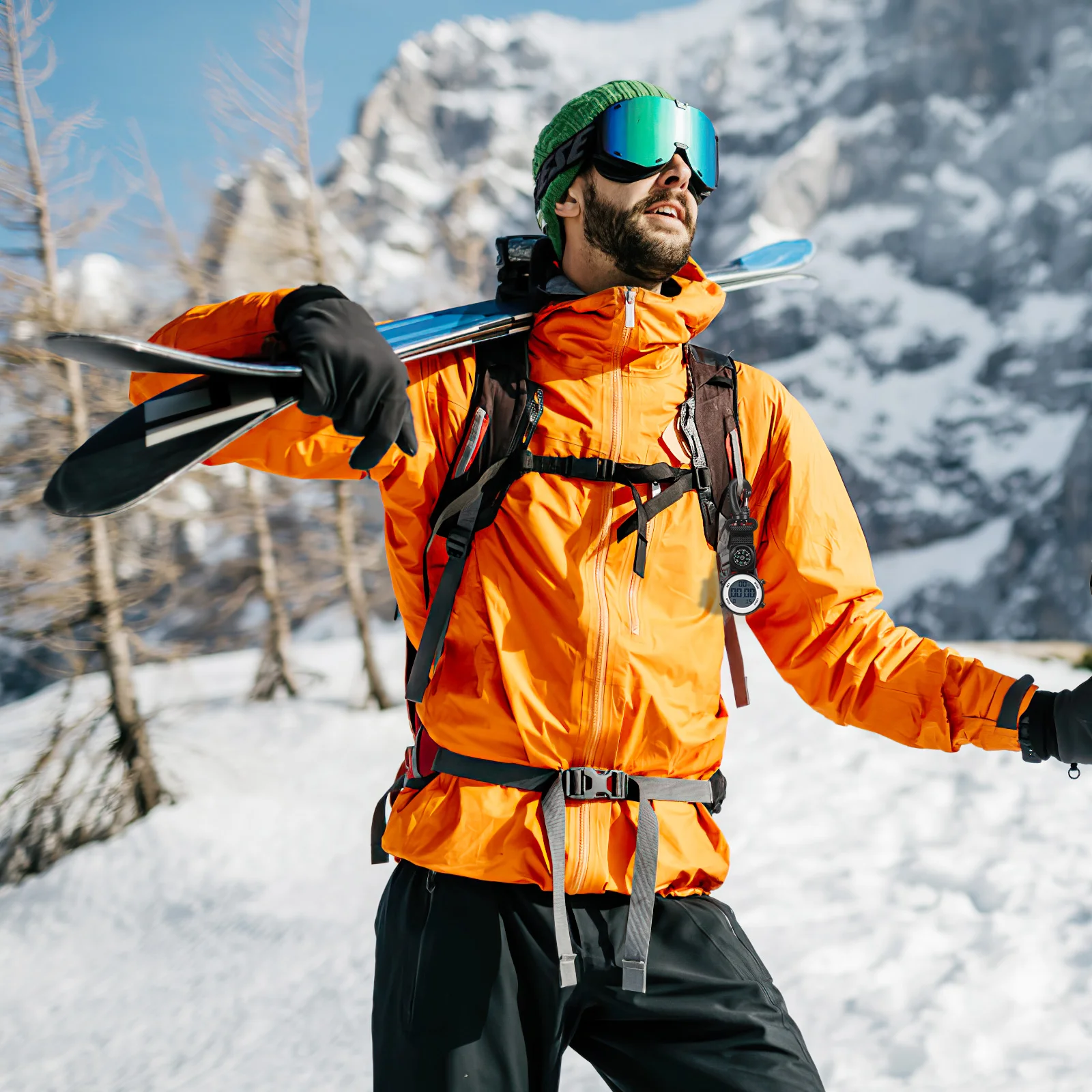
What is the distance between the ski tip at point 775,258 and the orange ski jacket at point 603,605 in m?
0.61

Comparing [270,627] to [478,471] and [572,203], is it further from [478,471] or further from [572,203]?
[478,471]

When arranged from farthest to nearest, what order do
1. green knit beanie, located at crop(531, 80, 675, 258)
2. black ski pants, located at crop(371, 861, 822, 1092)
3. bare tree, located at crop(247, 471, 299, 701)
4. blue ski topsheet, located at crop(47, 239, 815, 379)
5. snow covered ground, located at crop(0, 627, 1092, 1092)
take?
bare tree, located at crop(247, 471, 299, 701) < snow covered ground, located at crop(0, 627, 1092, 1092) < green knit beanie, located at crop(531, 80, 675, 258) < black ski pants, located at crop(371, 861, 822, 1092) < blue ski topsheet, located at crop(47, 239, 815, 379)

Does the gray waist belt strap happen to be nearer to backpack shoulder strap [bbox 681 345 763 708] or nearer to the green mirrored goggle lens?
backpack shoulder strap [bbox 681 345 763 708]

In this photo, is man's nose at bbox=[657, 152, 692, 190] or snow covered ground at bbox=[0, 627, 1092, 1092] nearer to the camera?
man's nose at bbox=[657, 152, 692, 190]

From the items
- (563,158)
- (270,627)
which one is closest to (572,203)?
(563,158)

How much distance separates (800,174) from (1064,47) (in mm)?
22441

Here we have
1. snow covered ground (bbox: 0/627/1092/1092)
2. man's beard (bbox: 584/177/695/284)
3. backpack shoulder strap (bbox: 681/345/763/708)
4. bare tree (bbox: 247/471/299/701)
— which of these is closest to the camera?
backpack shoulder strap (bbox: 681/345/763/708)

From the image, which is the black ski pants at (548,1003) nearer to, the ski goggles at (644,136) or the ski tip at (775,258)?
the ski goggles at (644,136)

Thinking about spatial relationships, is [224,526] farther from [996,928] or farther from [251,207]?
[996,928]

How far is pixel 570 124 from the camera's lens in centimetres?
207

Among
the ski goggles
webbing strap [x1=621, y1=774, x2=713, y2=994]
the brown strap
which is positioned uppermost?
the ski goggles

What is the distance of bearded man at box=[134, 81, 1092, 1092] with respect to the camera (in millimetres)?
1560

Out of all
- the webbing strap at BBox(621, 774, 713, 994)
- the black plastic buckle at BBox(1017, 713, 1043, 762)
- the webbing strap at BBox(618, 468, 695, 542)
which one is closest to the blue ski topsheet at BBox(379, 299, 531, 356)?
the webbing strap at BBox(618, 468, 695, 542)

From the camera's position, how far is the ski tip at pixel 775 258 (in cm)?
242
